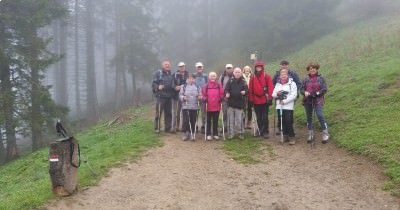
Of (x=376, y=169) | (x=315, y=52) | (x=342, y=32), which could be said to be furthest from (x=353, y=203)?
(x=342, y=32)

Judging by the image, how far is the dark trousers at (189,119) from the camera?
13203 mm

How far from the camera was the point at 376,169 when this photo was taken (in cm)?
923

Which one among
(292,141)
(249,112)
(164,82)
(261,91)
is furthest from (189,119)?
(292,141)

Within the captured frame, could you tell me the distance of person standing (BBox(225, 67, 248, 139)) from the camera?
12.8 meters

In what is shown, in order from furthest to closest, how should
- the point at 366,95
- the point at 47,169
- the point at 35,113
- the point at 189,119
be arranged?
the point at 35,113 → the point at 366,95 → the point at 189,119 → the point at 47,169

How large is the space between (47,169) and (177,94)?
14.9 ft

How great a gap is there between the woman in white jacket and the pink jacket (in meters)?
1.59

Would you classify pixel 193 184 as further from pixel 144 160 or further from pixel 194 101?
pixel 194 101

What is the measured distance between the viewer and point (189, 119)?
1321 centimetres

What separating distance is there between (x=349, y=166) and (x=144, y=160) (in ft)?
15.6

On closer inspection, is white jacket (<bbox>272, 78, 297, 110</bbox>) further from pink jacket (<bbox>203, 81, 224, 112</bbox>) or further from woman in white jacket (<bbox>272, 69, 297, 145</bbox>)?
pink jacket (<bbox>203, 81, 224, 112</bbox>)

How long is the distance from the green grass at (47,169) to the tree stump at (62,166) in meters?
0.26

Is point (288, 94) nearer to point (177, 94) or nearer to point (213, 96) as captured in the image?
point (213, 96)

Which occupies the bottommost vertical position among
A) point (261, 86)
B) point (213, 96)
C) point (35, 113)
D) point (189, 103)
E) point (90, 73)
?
point (35, 113)
